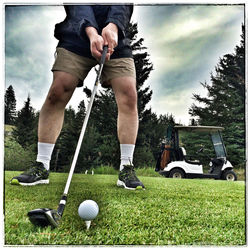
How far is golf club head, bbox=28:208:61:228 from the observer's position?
912mm

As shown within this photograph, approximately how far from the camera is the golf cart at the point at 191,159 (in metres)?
1.84

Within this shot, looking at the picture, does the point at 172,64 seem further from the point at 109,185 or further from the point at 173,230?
the point at 173,230

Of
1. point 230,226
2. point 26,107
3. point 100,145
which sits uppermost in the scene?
point 26,107

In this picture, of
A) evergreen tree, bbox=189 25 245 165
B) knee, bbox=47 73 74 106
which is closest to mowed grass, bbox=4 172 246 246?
evergreen tree, bbox=189 25 245 165

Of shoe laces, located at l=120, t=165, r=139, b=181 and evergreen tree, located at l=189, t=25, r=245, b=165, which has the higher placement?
evergreen tree, located at l=189, t=25, r=245, b=165

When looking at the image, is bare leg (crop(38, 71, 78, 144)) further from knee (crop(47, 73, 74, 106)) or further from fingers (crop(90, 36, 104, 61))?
fingers (crop(90, 36, 104, 61))

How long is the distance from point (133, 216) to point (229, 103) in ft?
3.90

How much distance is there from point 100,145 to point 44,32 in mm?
1023

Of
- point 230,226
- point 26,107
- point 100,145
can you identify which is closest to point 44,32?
point 26,107

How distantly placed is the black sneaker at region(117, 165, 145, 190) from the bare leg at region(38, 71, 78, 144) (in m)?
0.54

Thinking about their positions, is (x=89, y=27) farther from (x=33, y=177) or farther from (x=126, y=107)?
(x=33, y=177)

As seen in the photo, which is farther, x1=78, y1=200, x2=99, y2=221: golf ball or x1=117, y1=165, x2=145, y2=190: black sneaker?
x1=117, y1=165, x2=145, y2=190: black sneaker

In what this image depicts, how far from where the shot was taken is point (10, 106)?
1.58 meters

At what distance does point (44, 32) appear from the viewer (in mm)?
1714
